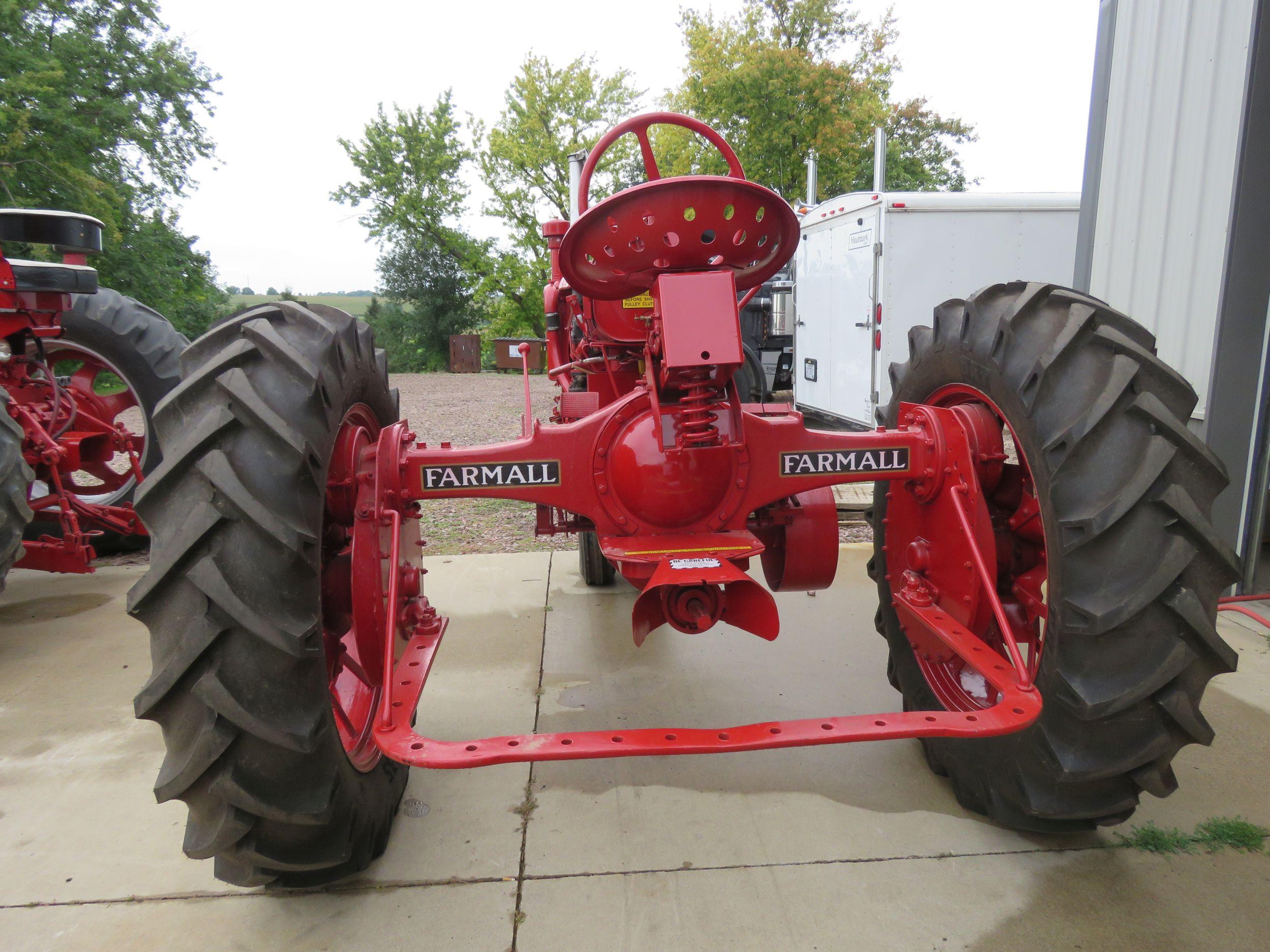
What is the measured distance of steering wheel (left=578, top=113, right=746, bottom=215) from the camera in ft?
9.19

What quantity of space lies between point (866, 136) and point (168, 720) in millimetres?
23700

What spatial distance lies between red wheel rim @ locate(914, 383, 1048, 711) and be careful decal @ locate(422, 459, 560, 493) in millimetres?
1303

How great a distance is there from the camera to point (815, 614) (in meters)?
4.20

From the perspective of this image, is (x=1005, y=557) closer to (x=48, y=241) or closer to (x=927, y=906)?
(x=927, y=906)

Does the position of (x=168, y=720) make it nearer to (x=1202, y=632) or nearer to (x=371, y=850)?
(x=371, y=850)

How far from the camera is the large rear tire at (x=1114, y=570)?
1.92 meters

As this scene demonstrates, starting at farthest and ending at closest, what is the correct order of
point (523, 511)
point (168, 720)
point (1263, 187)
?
point (523, 511)
point (1263, 187)
point (168, 720)

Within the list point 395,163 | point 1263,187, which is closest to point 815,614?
point 1263,187

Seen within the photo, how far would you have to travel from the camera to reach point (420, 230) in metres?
30.9

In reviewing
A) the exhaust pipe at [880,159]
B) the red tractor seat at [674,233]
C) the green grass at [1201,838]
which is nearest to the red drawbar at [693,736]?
the green grass at [1201,838]

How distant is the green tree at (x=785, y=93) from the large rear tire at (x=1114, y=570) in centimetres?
1954

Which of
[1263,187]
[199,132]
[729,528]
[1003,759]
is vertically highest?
[199,132]

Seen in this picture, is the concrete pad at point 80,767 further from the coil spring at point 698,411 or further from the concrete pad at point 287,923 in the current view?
the coil spring at point 698,411

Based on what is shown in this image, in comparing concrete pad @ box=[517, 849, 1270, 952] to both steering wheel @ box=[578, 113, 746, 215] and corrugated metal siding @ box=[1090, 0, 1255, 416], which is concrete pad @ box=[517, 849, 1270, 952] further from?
corrugated metal siding @ box=[1090, 0, 1255, 416]
